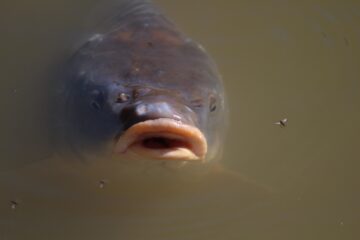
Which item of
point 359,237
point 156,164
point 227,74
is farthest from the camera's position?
point 227,74

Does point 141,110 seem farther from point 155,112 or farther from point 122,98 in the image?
point 122,98

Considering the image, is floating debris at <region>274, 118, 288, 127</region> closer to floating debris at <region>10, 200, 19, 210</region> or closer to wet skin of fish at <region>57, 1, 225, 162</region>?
wet skin of fish at <region>57, 1, 225, 162</region>

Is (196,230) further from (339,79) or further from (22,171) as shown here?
(339,79)

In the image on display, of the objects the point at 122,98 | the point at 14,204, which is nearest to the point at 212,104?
the point at 122,98

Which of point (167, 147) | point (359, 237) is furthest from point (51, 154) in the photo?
point (359, 237)

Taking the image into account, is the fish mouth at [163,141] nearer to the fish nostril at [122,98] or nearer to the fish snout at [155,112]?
the fish snout at [155,112]
